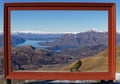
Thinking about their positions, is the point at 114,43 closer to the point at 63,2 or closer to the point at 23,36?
the point at 63,2

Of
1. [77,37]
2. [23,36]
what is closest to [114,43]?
[77,37]

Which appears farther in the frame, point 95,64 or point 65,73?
point 95,64

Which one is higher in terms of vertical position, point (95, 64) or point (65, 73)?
point (95, 64)

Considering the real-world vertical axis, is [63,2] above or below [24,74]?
above

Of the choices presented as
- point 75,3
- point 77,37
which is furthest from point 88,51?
point 75,3

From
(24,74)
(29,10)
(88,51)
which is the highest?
(29,10)

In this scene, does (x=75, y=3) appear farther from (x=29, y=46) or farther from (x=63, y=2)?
(x=29, y=46)
